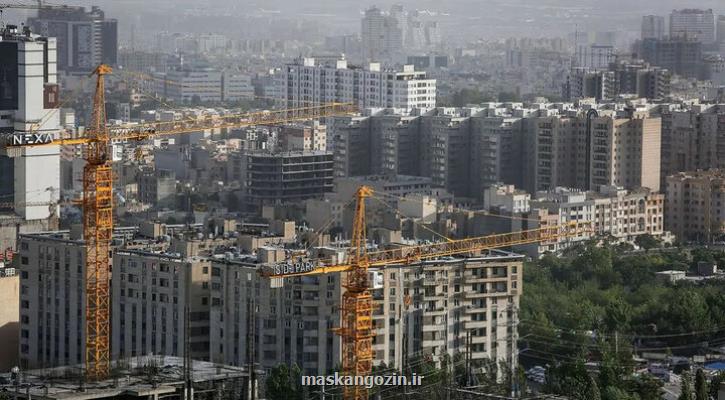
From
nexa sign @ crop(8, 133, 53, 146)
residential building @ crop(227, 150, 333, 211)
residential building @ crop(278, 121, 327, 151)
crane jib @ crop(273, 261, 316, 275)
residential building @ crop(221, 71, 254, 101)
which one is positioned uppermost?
nexa sign @ crop(8, 133, 53, 146)

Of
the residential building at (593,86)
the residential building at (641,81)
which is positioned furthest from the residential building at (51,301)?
the residential building at (641,81)

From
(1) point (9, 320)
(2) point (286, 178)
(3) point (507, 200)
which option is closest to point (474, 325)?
(1) point (9, 320)

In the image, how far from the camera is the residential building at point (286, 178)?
89.1 ft

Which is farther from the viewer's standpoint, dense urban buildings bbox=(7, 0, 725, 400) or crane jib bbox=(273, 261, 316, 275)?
dense urban buildings bbox=(7, 0, 725, 400)

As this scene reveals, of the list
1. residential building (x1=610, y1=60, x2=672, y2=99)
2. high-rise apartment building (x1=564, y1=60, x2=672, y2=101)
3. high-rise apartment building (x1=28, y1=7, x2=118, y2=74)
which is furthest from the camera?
high-rise apartment building (x1=28, y1=7, x2=118, y2=74)

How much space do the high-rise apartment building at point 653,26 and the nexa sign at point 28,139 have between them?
29626mm

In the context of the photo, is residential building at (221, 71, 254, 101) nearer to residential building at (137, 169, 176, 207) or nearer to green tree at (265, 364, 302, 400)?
residential building at (137, 169, 176, 207)

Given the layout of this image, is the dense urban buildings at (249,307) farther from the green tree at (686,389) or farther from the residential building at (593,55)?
the residential building at (593,55)

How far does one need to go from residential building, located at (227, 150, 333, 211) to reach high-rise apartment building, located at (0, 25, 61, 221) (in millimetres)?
3079

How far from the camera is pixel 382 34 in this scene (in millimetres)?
52125

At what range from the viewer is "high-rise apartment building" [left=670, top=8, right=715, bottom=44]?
46.3 meters

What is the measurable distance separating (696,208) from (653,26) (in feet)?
74.3

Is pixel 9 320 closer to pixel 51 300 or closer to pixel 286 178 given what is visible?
pixel 51 300

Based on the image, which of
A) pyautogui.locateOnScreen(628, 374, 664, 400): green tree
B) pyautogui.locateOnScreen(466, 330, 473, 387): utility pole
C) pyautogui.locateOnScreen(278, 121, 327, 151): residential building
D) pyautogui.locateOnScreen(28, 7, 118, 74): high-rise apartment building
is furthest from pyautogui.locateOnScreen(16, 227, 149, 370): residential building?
pyautogui.locateOnScreen(28, 7, 118, 74): high-rise apartment building
